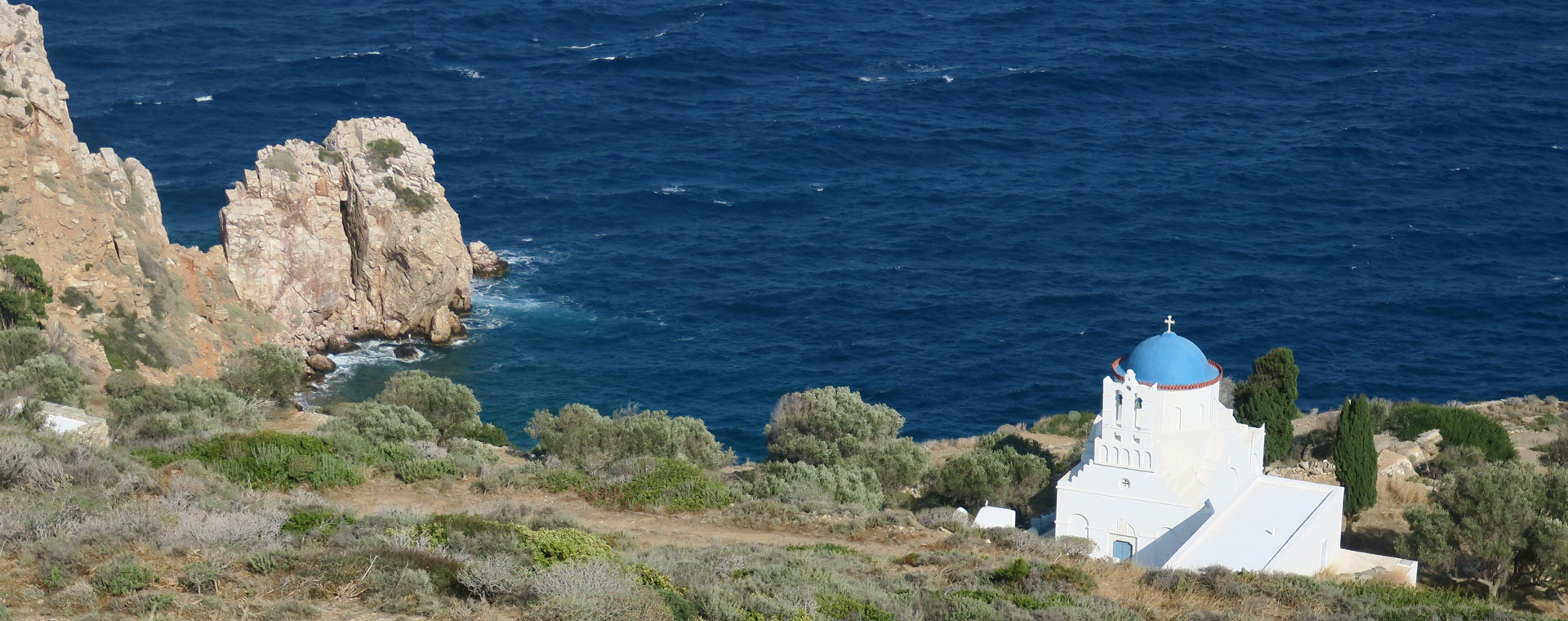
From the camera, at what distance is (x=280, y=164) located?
78.4 meters

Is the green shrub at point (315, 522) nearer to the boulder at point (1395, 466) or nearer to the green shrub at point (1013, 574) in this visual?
the green shrub at point (1013, 574)

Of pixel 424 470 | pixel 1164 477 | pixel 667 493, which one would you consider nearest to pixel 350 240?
pixel 424 470

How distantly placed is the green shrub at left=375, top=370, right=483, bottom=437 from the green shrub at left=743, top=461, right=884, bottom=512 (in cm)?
1025

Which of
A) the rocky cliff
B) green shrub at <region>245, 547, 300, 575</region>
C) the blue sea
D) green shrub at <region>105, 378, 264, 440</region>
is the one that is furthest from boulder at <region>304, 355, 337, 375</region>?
green shrub at <region>245, 547, 300, 575</region>

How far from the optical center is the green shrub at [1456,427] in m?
46.5

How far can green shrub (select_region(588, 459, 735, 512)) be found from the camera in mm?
30391

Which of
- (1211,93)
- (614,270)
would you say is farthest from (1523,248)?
(614,270)

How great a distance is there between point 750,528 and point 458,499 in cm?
601

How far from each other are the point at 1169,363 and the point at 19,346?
3068cm

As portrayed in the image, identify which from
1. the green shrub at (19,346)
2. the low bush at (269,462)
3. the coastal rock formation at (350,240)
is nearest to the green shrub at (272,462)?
the low bush at (269,462)

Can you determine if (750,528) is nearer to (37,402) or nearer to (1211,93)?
(37,402)

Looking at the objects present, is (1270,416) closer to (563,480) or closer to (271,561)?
(563,480)

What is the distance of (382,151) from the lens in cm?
7994

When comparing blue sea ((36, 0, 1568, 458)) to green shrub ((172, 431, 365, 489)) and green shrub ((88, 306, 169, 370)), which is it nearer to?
green shrub ((88, 306, 169, 370))
